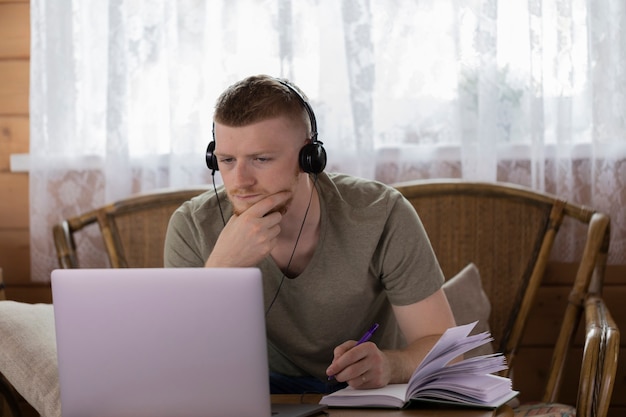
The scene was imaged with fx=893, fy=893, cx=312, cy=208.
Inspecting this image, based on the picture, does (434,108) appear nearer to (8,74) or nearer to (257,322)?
(8,74)

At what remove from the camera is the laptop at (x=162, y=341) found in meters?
1.09

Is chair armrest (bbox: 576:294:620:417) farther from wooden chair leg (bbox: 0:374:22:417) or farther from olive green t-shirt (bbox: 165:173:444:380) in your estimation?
wooden chair leg (bbox: 0:374:22:417)

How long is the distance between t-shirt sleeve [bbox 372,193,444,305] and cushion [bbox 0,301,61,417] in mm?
610

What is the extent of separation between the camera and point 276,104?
1.58m

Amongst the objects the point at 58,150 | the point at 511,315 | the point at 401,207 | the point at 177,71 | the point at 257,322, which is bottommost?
the point at 511,315

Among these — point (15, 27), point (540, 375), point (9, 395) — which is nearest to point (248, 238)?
point (9, 395)

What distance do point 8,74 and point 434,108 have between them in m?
1.19

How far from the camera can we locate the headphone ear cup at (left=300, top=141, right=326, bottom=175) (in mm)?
1579

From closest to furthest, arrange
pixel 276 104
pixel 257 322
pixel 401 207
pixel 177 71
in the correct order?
pixel 257 322 → pixel 276 104 → pixel 401 207 → pixel 177 71

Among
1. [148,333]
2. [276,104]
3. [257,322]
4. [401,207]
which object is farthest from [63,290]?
[401,207]

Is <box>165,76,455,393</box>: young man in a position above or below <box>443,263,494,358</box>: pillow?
above

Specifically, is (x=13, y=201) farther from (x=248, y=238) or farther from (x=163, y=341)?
(x=163, y=341)

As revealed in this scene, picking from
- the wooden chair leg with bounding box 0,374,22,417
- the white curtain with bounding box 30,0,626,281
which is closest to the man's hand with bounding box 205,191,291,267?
the wooden chair leg with bounding box 0,374,22,417

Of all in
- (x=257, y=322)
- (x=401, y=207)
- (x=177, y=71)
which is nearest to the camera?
(x=257, y=322)
